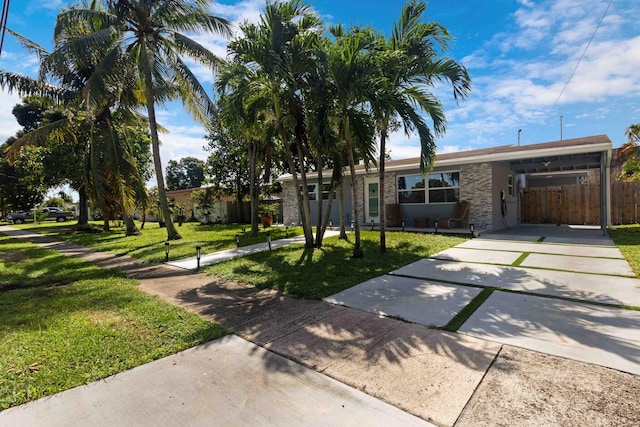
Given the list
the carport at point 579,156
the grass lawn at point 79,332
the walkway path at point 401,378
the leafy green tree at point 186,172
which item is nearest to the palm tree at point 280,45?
the grass lawn at point 79,332

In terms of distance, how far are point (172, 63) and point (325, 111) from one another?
8.47m

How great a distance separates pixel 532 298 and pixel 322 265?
14.1 feet

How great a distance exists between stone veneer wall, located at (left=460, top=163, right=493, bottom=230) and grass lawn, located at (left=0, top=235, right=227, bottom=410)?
11963 millimetres

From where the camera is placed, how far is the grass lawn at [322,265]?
240 inches

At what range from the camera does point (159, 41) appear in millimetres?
12617

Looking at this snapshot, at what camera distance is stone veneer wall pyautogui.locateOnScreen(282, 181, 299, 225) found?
19.0m

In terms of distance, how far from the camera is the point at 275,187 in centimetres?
2466

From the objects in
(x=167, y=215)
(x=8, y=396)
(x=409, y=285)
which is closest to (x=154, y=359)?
(x=8, y=396)

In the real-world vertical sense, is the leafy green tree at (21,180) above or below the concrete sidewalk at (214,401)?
above

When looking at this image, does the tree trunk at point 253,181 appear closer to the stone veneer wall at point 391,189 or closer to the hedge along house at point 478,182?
the hedge along house at point 478,182

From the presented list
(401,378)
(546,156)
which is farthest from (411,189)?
(401,378)

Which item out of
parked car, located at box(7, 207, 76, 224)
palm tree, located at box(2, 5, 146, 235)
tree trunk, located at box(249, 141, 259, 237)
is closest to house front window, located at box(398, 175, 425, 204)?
tree trunk, located at box(249, 141, 259, 237)

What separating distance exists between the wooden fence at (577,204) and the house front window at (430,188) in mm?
6002

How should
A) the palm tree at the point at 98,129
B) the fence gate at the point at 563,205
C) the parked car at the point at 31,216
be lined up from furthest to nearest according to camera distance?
the parked car at the point at 31,216 < the fence gate at the point at 563,205 < the palm tree at the point at 98,129
